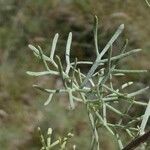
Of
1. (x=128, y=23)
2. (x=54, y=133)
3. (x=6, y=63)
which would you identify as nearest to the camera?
(x=54, y=133)

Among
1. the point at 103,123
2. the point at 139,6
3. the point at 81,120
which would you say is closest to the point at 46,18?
the point at 139,6

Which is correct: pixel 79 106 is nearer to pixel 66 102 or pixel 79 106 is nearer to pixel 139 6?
pixel 66 102

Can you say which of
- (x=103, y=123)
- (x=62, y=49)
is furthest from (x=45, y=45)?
(x=103, y=123)

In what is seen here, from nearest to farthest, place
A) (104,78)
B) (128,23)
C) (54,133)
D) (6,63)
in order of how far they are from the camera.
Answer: (104,78), (54,133), (6,63), (128,23)

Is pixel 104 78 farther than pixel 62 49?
No

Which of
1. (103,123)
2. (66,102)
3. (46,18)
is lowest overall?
(66,102)

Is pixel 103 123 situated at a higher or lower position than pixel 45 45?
higher
